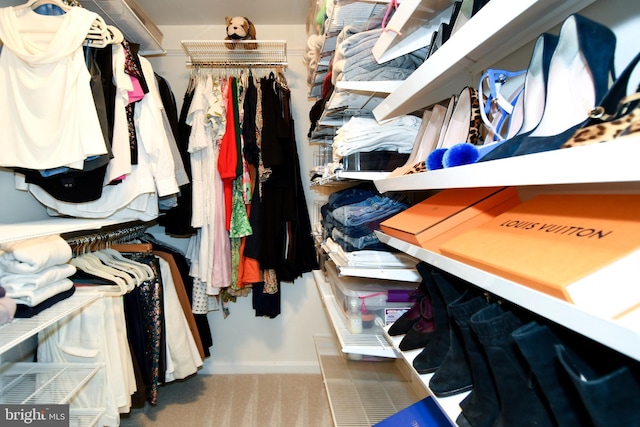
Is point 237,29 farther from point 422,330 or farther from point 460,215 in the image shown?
point 422,330

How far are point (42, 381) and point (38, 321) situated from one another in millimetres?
427

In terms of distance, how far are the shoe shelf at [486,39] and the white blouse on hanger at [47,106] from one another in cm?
105

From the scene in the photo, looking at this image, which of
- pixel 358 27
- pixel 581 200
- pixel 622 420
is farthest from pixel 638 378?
pixel 358 27

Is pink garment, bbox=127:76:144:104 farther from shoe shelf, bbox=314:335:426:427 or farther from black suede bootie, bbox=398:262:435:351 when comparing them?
shoe shelf, bbox=314:335:426:427

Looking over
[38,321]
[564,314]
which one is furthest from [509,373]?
[38,321]

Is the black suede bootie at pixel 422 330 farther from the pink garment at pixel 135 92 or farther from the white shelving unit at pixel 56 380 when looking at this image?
the pink garment at pixel 135 92

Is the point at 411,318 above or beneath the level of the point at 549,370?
beneath

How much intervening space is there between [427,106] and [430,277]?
707 millimetres

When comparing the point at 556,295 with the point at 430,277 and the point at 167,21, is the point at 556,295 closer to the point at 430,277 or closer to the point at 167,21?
the point at 430,277

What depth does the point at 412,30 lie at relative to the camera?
981mm

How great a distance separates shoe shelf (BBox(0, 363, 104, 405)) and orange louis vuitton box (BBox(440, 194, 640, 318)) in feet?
4.51

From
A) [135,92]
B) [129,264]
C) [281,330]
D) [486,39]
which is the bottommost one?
[281,330]

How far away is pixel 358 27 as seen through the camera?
1.15 meters

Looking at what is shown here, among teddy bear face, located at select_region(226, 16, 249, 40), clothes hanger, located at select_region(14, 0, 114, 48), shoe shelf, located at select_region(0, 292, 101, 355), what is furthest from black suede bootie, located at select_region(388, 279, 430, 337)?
teddy bear face, located at select_region(226, 16, 249, 40)
